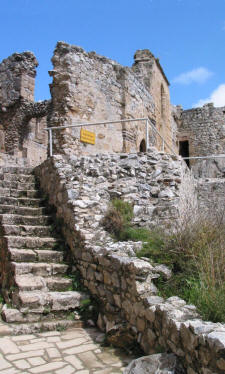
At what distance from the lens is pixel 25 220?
6254 millimetres

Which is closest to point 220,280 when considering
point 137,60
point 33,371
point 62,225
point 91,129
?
point 33,371

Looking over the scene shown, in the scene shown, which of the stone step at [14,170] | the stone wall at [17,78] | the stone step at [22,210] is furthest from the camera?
the stone wall at [17,78]

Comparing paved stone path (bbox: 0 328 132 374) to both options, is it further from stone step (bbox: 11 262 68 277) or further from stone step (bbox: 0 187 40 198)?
stone step (bbox: 0 187 40 198)

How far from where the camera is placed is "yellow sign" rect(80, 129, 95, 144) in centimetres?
1020

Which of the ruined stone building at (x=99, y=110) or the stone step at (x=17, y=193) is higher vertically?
the ruined stone building at (x=99, y=110)

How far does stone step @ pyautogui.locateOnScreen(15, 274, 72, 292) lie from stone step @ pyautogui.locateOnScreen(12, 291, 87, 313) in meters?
0.09

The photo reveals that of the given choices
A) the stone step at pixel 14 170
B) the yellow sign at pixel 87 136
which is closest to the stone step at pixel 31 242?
the stone step at pixel 14 170

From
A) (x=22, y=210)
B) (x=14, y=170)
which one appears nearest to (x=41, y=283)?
(x=22, y=210)

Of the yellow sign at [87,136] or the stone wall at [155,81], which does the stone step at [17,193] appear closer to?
the yellow sign at [87,136]

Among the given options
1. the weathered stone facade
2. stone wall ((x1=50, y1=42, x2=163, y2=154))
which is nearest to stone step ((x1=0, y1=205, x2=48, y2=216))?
stone wall ((x1=50, y1=42, x2=163, y2=154))

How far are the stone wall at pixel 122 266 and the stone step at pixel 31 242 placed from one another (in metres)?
0.27

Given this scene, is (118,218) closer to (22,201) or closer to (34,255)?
(34,255)

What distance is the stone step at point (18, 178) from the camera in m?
7.63

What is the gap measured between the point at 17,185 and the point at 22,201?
647 millimetres
